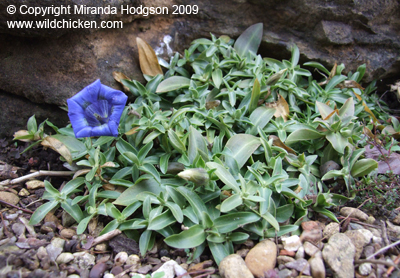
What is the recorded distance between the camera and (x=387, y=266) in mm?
1988

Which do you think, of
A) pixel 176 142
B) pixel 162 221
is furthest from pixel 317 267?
pixel 176 142

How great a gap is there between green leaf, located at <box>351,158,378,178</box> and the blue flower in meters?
2.12

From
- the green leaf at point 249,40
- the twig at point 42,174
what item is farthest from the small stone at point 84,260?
the green leaf at point 249,40

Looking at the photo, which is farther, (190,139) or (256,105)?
(256,105)

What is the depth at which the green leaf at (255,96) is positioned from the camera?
3.14 meters

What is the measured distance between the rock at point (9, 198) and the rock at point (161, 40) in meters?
0.78

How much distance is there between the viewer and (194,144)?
2691 millimetres

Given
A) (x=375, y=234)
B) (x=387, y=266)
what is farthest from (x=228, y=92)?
(x=387, y=266)

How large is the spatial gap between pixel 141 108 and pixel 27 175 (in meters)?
1.22

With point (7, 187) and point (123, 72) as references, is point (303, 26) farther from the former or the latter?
point (7, 187)

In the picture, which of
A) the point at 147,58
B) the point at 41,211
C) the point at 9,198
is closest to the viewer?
the point at 41,211

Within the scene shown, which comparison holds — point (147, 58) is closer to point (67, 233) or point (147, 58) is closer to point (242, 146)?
point (242, 146)

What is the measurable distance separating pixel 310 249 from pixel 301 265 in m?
0.17

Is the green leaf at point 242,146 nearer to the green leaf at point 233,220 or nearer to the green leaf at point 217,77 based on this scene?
the green leaf at point 233,220
